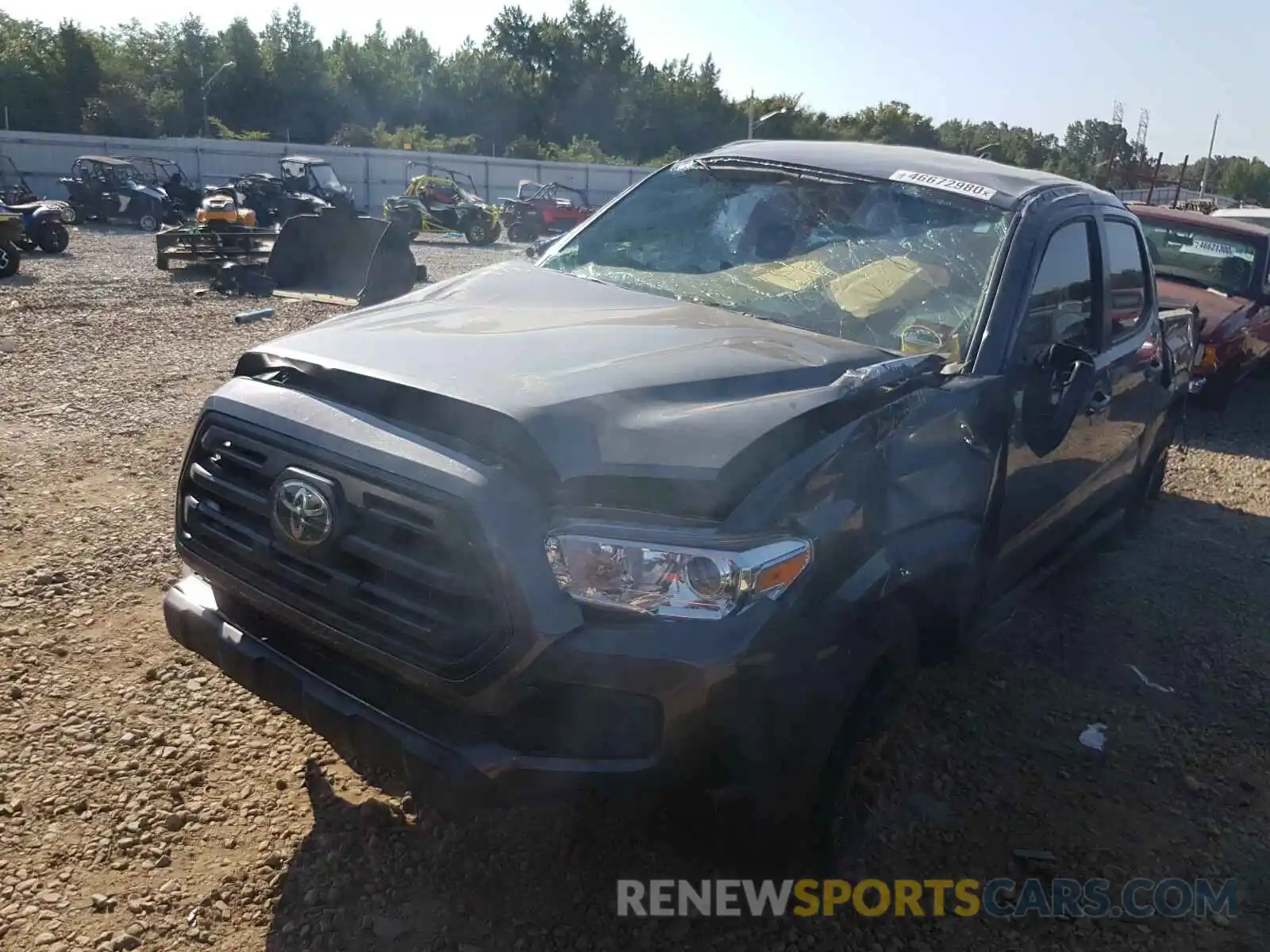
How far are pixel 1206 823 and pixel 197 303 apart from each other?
1240 centimetres

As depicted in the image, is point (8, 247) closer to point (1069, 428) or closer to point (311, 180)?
point (311, 180)

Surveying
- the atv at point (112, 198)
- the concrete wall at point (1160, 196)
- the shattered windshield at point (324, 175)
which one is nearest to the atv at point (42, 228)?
the atv at point (112, 198)

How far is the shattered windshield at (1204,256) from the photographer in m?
8.75

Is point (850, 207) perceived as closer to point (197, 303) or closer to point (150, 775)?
point (150, 775)

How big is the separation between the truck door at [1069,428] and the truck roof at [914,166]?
0.21 meters

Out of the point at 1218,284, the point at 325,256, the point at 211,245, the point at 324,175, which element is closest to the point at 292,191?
the point at 324,175

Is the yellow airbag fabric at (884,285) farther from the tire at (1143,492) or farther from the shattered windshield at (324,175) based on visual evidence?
the shattered windshield at (324,175)

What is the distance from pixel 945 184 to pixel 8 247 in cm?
1498

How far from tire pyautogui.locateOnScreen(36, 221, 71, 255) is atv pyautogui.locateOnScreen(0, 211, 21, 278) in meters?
3.40

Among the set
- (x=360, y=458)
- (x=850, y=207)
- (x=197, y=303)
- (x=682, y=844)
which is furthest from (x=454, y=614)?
(x=197, y=303)

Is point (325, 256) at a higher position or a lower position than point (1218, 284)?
lower

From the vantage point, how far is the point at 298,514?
2.29m

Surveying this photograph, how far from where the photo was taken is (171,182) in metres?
27.7

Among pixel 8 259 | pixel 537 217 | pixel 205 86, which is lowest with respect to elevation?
pixel 8 259
